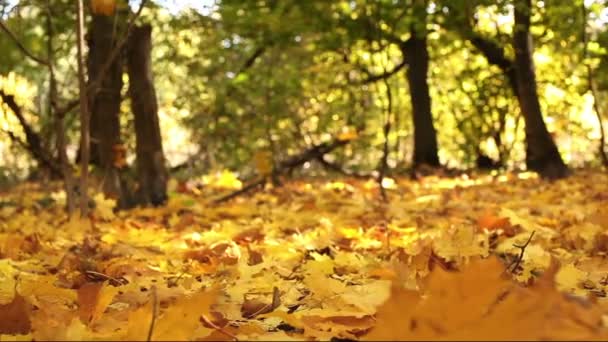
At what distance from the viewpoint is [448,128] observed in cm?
1479

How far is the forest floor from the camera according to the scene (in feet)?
2.60

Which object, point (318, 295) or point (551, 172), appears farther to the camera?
point (551, 172)

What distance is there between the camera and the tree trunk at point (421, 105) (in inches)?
411

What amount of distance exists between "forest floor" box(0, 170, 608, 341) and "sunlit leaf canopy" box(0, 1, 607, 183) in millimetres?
1411

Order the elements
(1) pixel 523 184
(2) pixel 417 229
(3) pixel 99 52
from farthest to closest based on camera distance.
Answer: (1) pixel 523 184 → (3) pixel 99 52 → (2) pixel 417 229

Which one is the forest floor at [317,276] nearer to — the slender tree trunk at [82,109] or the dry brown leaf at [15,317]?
the dry brown leaf at [15,317]

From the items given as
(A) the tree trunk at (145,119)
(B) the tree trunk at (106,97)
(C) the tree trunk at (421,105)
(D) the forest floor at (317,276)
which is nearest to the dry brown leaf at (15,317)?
(D) the forest floor at (317,276)

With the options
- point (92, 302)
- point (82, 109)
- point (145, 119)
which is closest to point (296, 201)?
point (145, 119)

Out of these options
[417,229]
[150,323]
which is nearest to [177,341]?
[150,323]

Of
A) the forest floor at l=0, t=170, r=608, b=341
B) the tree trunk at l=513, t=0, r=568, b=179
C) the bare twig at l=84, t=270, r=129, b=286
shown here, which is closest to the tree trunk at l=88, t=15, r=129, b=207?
the forest floor at l=0, t=170, r=608, b=341

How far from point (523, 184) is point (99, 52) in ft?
12.4

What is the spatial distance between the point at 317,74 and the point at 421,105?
151cm

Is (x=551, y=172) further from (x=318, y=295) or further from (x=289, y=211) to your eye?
(x=318, y=295)

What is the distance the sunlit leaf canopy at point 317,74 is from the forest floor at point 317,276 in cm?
141
